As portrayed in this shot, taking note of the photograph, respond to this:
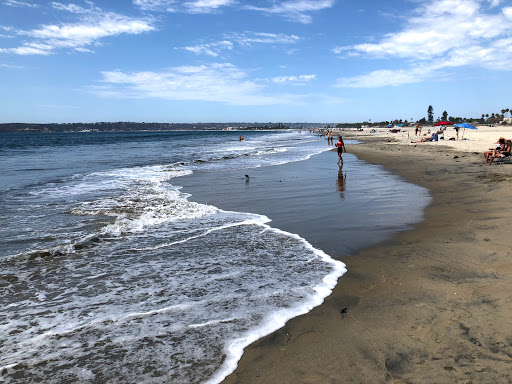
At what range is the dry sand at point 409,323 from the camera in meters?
3.44

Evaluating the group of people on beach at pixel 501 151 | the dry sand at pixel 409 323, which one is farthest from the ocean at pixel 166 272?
the group of people on beach at pixel 501 151

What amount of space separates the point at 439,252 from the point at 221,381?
5262 mm

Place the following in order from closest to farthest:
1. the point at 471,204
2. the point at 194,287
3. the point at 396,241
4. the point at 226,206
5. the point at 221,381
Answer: the point at 221,381, the point at 194,287, the point at 396,241, the point at 471,204, the point at 226,206

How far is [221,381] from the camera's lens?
3.46 meters

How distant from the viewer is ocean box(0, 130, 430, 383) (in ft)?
12.9

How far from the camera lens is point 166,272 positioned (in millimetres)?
6414

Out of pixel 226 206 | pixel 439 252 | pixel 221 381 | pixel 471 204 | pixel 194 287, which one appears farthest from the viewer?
pixel 226 206

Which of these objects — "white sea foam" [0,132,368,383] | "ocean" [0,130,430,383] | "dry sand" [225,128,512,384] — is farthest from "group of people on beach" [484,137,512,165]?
"white sea foam" [0,132,368,383]

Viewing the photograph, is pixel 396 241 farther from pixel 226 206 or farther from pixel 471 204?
pixel 226 206

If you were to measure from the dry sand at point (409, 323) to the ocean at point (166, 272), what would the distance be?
0.37 metres

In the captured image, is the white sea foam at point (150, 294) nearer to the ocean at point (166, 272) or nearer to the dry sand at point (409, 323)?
the ocean at point (166, 272)

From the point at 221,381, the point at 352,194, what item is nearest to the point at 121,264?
the point at 221,381

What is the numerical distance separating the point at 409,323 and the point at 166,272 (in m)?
4.31

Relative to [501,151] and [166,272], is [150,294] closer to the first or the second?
[166,272]
